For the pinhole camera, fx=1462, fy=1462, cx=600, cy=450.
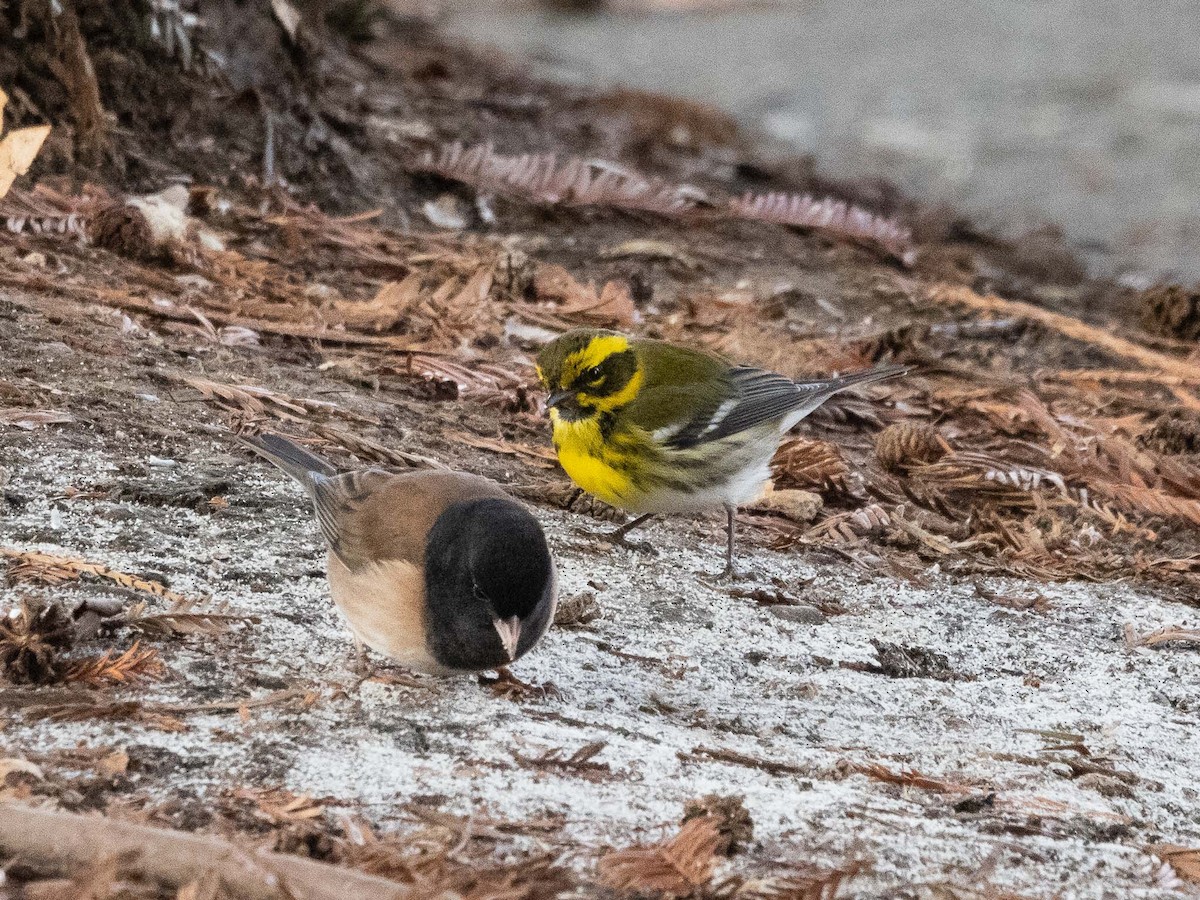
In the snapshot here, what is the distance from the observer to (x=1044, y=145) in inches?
464

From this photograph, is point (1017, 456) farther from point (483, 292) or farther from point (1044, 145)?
point (1044, 145)

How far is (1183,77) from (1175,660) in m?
10.6

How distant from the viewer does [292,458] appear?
4.30 metres

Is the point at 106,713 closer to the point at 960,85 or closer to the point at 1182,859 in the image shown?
the point at 1182,859

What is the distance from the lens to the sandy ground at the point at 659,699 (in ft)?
9.88

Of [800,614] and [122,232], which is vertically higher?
[122,232]

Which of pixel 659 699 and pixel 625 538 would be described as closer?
pixel 659 699

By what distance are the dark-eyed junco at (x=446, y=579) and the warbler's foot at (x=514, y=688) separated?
5 cm

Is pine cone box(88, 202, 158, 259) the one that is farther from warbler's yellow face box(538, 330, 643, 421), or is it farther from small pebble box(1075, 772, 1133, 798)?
small pebble box(1075, 772, 1133, 798)

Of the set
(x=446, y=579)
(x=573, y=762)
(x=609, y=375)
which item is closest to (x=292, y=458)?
(x=446, y=579)

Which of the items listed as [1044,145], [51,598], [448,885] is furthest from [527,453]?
[1044,145]

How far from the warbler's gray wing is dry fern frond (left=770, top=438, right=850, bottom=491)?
12cm

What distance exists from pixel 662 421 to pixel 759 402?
430mm

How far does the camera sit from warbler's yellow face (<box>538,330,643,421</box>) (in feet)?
17.0
